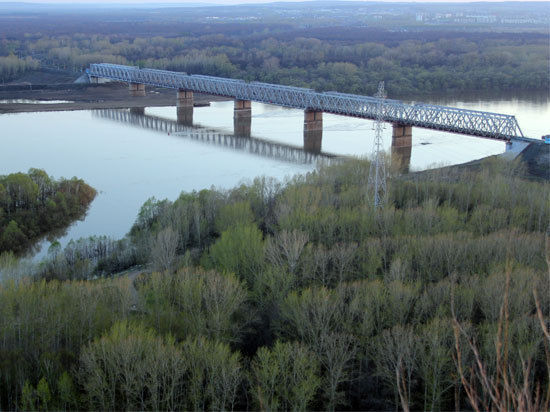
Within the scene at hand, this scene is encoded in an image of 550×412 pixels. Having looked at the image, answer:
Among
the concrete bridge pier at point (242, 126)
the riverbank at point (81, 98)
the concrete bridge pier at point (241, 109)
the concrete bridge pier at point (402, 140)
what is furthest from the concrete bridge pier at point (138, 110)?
the concrete bridge pier at point (402, 140)

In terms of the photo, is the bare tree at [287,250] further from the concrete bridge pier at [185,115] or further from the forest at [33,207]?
the concrete bridge pier at [185,115]

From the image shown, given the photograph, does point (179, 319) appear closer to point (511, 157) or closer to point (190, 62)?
point (511, 157)

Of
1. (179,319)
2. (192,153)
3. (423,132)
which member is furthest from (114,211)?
(423,132)

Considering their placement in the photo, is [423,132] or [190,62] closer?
[423,132]

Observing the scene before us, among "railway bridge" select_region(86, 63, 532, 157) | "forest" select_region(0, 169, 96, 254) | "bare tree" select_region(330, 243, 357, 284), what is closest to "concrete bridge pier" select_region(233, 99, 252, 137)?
"railway bridge" select_region(86, 63, 532, 157)

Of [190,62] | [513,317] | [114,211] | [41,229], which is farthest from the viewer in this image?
[190,62]

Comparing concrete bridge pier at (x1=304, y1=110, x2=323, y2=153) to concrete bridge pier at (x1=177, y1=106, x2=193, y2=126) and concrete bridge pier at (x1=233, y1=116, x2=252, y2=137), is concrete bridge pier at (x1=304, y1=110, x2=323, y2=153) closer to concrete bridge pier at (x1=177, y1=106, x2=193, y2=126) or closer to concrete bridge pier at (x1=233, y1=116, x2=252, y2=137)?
concrete bridge pier at (x1=233, y1=116, x2=252, y2=137)

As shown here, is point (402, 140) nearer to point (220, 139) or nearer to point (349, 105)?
point (349, 105)

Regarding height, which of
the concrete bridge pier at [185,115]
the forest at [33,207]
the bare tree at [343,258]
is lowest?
the forest at [33,207]
